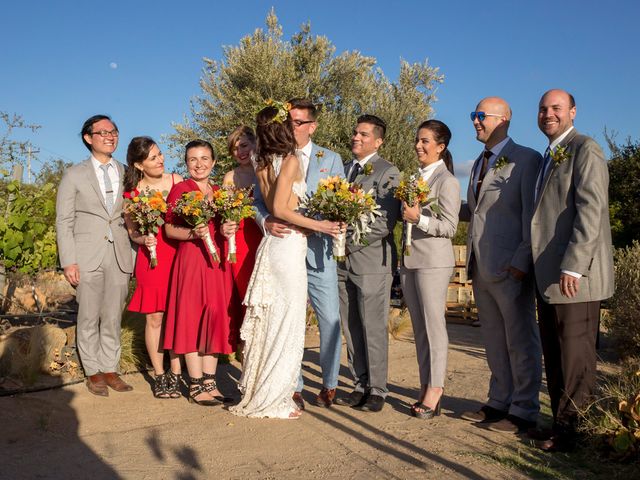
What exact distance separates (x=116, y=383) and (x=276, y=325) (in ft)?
6.61

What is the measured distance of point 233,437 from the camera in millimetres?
5020

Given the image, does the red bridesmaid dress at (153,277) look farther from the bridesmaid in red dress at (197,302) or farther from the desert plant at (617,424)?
the desert plant at (617,424)

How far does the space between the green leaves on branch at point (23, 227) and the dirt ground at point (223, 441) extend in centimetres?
293

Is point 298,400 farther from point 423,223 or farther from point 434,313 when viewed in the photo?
point 423,223

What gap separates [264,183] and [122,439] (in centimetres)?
230

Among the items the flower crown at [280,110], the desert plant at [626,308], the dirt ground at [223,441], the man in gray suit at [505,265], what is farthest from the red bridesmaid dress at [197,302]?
the desert plant at [626,308]

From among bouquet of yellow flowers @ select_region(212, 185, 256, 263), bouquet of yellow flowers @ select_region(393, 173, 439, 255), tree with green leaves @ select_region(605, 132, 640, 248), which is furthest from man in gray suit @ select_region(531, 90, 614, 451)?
tree with green leaves @ select_region(605, 132, 640, 248)

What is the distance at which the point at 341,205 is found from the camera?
5.31 m

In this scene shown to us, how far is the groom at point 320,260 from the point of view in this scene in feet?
19.1

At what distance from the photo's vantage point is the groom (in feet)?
19.1

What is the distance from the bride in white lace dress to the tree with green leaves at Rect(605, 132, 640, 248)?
16.2 meters

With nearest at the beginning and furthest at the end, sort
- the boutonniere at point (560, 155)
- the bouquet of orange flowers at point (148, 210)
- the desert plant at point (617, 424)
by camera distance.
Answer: the desert plant at point (617, 424), the boutonniere at point (560, 155), the bouquet of orange flowers at point (148, 210)

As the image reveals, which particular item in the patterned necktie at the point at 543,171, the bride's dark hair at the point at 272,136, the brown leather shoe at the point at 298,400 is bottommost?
the brown leather shoe at the point at 298,400

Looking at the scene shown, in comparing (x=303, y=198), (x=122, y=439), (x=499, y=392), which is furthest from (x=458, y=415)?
(x=122, y=439)
